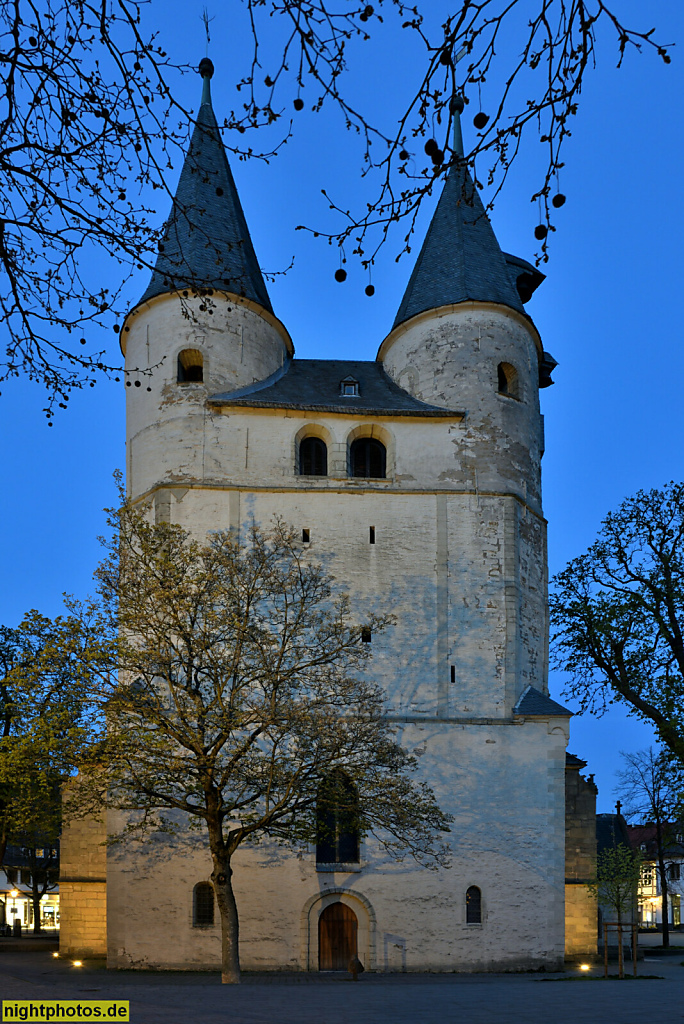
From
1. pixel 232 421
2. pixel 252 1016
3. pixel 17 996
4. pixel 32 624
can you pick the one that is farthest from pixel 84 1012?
pixel 232 421

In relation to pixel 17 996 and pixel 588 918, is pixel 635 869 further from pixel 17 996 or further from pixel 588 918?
pixel 17 996

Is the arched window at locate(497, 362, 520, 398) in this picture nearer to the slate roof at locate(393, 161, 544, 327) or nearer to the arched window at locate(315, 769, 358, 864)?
the slate roof at locate(393, 161, 544, 327)

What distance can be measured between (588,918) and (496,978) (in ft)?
24.1

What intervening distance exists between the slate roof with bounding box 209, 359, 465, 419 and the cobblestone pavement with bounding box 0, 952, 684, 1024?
13086mm

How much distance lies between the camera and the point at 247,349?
26.2 metres

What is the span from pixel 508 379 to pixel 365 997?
667 inches

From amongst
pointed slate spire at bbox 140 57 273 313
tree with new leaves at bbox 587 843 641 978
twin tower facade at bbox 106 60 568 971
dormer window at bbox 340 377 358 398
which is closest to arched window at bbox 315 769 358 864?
twin tower facade at bbox 106 60 568 971

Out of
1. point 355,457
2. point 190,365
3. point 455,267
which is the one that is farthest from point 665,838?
point 190,365

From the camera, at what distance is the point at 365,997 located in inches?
545

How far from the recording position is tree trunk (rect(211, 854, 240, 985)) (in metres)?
17.2

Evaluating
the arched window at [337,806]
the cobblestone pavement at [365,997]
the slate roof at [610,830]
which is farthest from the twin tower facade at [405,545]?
the slate roof at [610,830]

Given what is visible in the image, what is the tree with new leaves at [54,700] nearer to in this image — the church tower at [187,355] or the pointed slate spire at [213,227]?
the church tower at [187,355]

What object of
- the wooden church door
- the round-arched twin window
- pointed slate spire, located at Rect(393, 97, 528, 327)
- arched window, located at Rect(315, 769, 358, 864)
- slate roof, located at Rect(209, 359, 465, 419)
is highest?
pointed slate spire, located at Rect(393, 97, 528, 327)

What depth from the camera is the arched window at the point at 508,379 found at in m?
26.4
